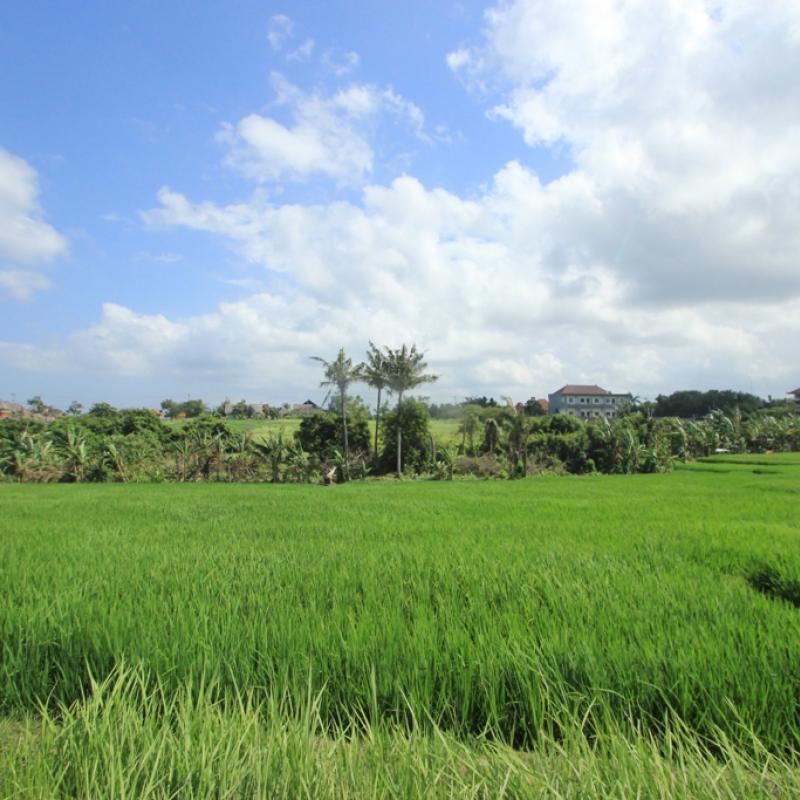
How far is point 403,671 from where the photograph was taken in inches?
85.0

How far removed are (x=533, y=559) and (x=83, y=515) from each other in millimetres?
8057

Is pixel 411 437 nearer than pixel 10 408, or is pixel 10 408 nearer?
pixel 411 437

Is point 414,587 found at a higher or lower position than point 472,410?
lower

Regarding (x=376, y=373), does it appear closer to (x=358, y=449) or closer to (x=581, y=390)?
(x=358, y=449)

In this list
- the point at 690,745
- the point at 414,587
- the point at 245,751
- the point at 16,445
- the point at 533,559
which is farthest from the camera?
the point at 16,445

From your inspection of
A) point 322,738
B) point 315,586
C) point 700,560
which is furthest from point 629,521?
point 322,738

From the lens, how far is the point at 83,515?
345 inches

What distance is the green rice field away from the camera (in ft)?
4.76

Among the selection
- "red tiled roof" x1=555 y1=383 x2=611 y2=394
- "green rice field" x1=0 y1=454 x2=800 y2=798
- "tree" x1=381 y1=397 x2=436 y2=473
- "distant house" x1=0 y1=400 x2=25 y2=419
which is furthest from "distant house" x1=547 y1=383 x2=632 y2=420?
"green rice field" x1=0 y1=454 x2=800 y2=798

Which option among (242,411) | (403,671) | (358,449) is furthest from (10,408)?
(403,671)

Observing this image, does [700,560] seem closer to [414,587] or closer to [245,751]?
[414,587]

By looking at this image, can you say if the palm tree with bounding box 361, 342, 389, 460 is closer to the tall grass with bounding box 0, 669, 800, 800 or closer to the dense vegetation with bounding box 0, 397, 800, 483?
the dense vegetation with bounding box 0, 397, 800, 483

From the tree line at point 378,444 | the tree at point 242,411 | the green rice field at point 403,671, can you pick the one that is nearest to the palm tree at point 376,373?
the tree line at point 378,444

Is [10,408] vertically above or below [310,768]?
above
